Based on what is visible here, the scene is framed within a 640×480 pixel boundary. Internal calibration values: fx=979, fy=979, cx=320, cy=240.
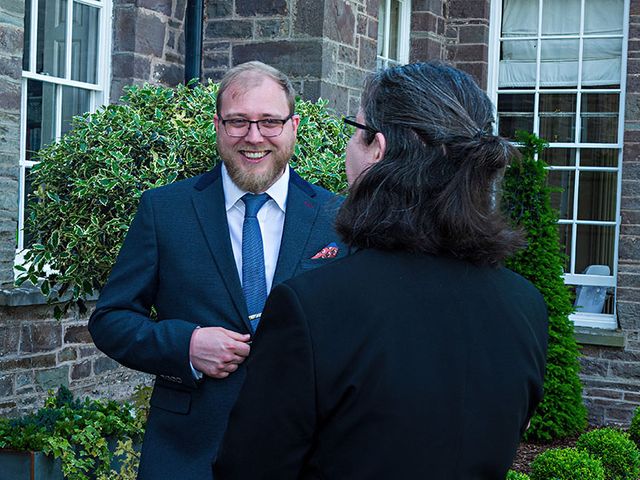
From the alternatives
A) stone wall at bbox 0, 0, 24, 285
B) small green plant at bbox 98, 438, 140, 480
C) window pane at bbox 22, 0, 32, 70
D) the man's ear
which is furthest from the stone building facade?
the man's ear

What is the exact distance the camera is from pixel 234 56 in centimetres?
802

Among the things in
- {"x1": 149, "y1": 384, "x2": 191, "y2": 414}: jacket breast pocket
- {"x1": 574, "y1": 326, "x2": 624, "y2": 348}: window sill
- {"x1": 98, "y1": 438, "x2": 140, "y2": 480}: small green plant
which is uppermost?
{"x1": 149, "y1": 384, "x2": 191, "y2": 414}: jacket breast pocket

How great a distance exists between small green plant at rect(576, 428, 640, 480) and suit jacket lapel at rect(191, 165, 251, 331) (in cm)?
389

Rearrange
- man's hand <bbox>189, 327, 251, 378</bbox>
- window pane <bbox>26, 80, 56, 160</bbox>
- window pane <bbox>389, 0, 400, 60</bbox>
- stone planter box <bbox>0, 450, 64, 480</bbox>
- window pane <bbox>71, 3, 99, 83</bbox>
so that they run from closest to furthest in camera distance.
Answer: man's hand <bbox>189, 327, 251, 378</bbox>, stone planter box <bbox>0, 450, 64, 480</bbox>, window pane <bbox>26, 80, 56, 160</bbox>, window pane <bbox>71, 3, 99, 83</bbox>, window pane <bbox>389, 0, 400, 60</bbox>

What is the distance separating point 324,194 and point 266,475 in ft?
5.06

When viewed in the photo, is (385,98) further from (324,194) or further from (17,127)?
(17,127)

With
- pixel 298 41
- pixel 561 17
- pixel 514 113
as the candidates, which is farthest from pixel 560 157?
pixel 298 41

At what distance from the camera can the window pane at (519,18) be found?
9805mm

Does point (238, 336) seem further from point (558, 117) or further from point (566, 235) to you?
point (558, 117)

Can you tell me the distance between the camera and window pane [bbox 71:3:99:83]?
6.81 m

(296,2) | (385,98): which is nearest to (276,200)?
(385,98)

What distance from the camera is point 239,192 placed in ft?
9.69

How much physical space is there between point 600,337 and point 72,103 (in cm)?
514

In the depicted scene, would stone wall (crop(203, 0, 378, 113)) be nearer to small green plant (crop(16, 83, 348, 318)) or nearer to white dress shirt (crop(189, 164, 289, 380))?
small green plant (crop(16, 83, 348, 318))
